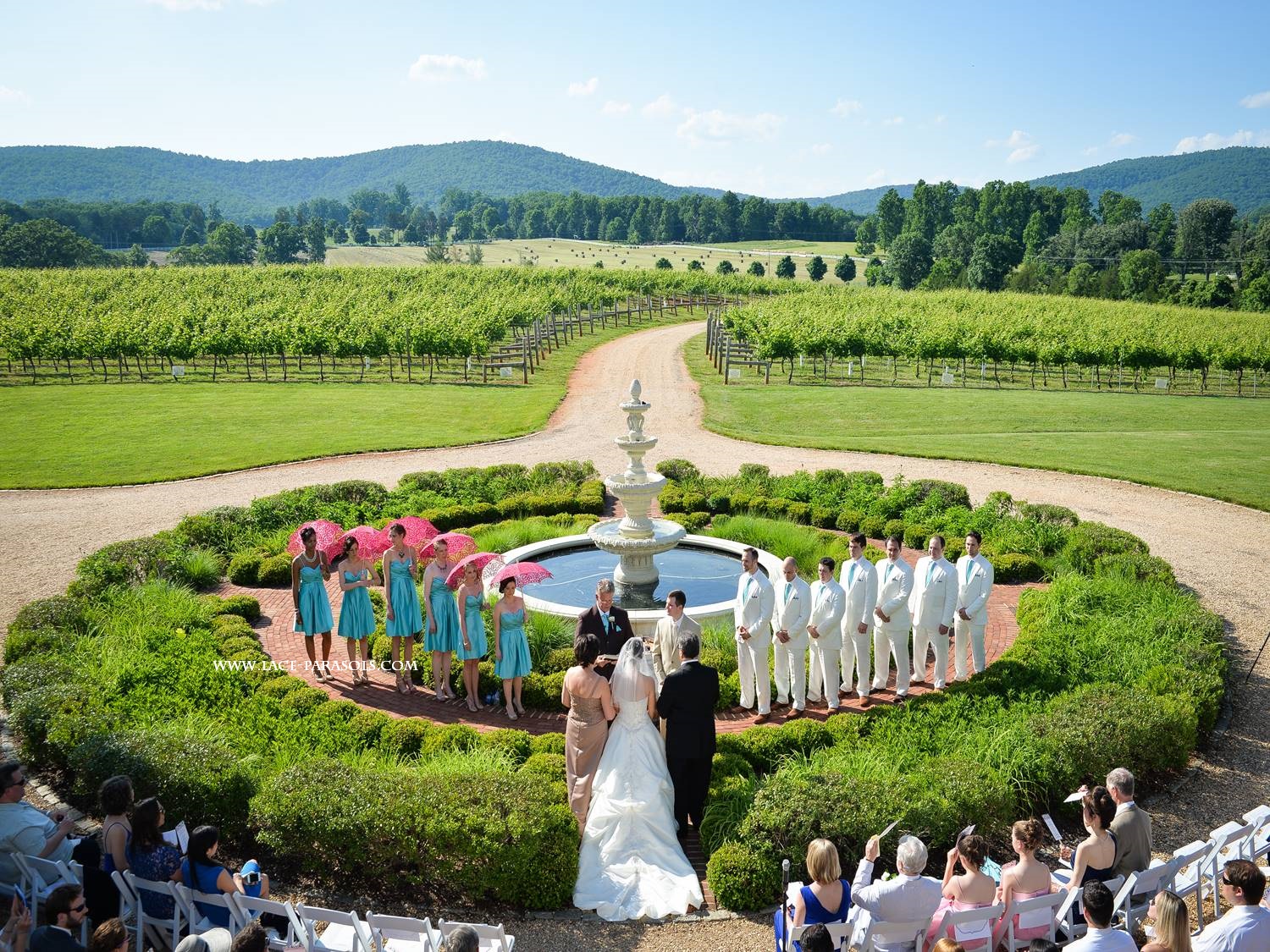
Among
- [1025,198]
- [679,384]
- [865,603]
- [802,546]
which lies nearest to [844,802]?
[865,603]

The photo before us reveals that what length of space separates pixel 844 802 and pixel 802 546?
828cm

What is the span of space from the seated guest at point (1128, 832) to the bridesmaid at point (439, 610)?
700cm

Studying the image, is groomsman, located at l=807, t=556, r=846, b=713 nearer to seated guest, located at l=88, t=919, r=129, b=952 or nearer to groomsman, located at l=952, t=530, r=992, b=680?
groomsman, located at l=952, t=530, r=992, b=680

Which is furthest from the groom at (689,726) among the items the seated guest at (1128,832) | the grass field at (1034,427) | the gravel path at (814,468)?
the grass field at (1034,427)

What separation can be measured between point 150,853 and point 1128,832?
274 inches

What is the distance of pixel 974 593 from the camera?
11.3 metres

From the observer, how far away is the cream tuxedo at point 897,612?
36.0 feet

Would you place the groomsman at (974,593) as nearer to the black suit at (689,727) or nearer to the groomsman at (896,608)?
the groomsman at (896,608)

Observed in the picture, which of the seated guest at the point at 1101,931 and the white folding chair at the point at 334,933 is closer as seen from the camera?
the seated guest at the point at 1101,931

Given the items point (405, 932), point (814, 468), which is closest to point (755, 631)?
point (405, 932)

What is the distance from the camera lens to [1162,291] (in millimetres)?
77688

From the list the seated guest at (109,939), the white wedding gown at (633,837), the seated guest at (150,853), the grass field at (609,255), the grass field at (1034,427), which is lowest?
the white wedding gown at (633,837)

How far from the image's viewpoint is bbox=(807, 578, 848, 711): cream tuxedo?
10578 mm

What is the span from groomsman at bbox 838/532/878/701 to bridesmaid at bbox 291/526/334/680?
636 centimetres
